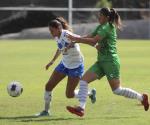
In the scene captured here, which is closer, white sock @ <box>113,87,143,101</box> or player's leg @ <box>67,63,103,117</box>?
player's leg @ <box>67,63,103,117</box>

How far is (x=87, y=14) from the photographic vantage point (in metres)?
53.7

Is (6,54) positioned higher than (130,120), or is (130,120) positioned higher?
(130,120)

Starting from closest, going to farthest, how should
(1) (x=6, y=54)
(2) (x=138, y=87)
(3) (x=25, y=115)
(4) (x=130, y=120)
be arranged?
(4) (x=130, y=120) < (3) (x=25, y=115) < (2) (x=138, y=87) < (1) (x=6, y=54)

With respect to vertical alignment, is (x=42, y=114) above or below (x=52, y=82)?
below

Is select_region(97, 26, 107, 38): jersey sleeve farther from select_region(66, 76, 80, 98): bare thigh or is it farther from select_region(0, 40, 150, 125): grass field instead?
select_region(0, 40, 150, 125): grass field

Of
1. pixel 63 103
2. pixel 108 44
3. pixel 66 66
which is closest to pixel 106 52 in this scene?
pixel 108 44

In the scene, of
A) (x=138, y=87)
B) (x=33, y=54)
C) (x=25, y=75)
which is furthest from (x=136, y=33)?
(x=138, y=87)

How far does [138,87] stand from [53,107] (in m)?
4.09

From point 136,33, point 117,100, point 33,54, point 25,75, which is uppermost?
point 117,100

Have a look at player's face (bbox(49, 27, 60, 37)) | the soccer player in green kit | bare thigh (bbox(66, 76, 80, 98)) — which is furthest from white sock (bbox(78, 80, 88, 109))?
player's face (bbox(49, 27, 60, 37))

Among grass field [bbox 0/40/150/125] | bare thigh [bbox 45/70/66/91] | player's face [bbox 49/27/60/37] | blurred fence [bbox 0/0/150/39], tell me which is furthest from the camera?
blurred fence [bbox 0/0/150/39]

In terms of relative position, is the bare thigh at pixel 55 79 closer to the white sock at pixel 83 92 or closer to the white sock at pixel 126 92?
the white sock at pixel 83 92

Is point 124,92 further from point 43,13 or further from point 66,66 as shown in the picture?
point 43,13

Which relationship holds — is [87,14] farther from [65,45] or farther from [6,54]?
[65,45]
